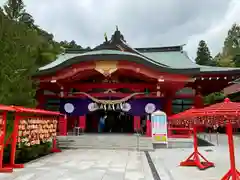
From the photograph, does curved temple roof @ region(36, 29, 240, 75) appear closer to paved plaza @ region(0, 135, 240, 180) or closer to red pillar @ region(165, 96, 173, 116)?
red pillar @ region(165, 96, 173, 116)

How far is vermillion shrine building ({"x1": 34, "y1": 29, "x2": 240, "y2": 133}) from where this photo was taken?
43.1ft

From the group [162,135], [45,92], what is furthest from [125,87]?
[45,92]

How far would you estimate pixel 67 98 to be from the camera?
1444 centimetres

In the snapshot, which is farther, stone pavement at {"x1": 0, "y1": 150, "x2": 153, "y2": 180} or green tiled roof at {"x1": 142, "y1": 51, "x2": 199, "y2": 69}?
green tiled roof at {"x1": 142, "y1": 51, "x2": 199, "y2": 69}

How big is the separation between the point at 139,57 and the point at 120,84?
2234 mm

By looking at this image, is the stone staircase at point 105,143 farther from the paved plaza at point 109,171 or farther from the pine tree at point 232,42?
the pine tree at point 232,42

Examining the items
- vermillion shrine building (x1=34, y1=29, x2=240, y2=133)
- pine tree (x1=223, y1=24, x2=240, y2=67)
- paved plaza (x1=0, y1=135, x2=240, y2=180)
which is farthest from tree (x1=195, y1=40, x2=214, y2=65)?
paved plaza (x1=0, y1=135, x2=240, y2=180)

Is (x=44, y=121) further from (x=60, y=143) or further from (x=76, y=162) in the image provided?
(x=60, y=143)

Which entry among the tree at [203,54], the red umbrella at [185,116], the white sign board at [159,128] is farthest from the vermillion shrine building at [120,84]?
the tree at [203,54]

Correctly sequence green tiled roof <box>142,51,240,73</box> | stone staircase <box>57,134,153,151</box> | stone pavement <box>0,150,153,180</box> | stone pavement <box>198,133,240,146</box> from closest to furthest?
stone pavement <box>0,150,153,180</box> < stone staircase <box>57,134,153,151</box> < stone pavement <box>198,133,240,146</box> < green tiled roof <box>142,51,240,73</box>

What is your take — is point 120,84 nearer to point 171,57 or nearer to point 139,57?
point 139,57

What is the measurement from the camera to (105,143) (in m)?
11.6

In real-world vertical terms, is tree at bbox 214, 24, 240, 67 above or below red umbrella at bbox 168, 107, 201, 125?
above

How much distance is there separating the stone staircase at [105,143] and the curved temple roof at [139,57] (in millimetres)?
3762
